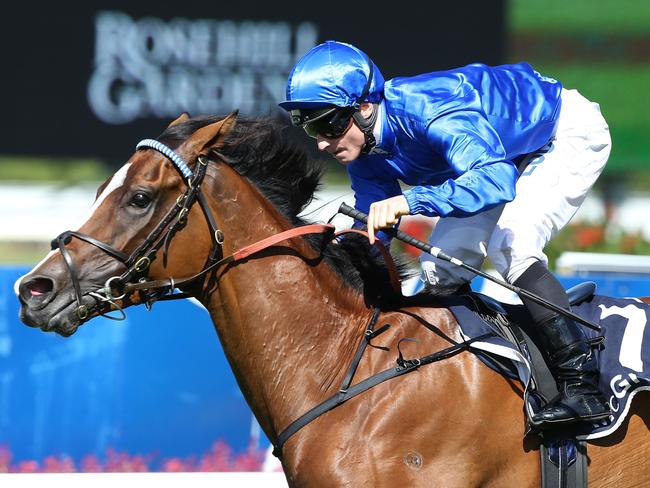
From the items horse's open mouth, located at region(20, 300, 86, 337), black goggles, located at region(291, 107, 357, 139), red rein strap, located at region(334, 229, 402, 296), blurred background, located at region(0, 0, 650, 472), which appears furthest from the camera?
blurred background, located at region(0, 0, 650, 472)

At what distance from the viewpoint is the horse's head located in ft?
8.80

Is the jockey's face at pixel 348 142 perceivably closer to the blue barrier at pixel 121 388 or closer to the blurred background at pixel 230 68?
the blue barrier at pixel 121 388

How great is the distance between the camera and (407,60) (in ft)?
27.8

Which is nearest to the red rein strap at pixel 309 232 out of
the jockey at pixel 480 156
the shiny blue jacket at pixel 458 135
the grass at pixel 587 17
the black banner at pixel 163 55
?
the jockey at pixel 480 156

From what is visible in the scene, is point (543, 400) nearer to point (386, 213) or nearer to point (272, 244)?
point (386, 213)

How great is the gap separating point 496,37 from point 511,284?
5971 mm

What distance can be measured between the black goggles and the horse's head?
0.23 m

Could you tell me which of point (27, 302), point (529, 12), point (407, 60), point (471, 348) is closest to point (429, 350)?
point (471, 348)

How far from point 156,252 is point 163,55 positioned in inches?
236

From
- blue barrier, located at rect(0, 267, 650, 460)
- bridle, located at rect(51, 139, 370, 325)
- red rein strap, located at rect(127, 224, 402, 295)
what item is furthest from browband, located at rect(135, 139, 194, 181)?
blue barrier, located at rect(0, 267, 650, 460)

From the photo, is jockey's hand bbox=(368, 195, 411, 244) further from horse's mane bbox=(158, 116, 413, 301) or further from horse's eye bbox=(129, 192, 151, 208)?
horse's eye bbox=(129, 192, 151, 208)

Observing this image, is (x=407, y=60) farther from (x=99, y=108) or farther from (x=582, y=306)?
(x=582, y=306)

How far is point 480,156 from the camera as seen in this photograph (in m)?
2.70

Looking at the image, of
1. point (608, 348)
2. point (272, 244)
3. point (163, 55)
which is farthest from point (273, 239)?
point (163, 55)
